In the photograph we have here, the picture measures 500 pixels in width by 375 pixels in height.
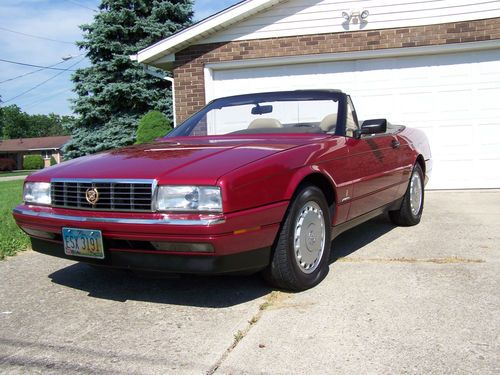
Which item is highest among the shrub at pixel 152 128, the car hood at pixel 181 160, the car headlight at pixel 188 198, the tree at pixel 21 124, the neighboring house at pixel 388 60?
the tree at pixel 21 124

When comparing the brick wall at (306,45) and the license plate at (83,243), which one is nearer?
the license plate at (83,243)

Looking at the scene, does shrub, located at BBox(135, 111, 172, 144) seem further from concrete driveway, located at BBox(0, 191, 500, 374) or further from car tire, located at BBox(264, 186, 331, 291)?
car tire, located at BBox(264, 186, 331, 291)

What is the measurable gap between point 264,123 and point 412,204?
2.28 meters

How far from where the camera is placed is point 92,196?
10.8 feet

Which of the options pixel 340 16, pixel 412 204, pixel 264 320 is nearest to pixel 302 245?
pixel 264 320

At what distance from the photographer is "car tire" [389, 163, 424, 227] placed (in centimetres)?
569

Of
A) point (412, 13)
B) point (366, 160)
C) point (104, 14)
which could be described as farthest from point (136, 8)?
point (366, 160)

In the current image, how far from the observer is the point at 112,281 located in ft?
13.4

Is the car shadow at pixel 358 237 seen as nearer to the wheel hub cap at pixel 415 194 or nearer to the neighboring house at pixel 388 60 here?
the wheel hub cap at pixel 415 194

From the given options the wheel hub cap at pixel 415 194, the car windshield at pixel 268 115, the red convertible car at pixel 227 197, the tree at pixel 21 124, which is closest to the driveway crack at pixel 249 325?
the red convertible car at pixel 227 197

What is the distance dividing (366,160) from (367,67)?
496 centimetres

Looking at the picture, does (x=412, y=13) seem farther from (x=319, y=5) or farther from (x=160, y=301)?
(x=160, y=301)

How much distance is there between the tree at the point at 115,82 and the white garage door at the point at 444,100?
9307 millimetres

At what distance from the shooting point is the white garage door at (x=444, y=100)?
8.63 m
